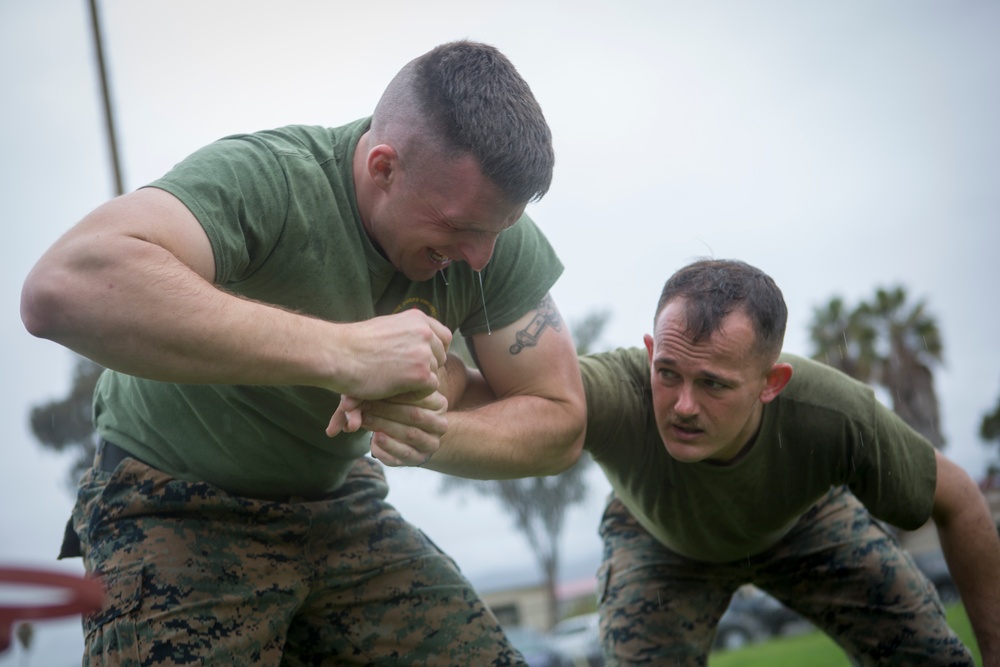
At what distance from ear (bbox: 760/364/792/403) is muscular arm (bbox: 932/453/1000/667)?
847 millimetres

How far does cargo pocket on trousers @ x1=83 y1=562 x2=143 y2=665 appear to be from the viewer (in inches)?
117

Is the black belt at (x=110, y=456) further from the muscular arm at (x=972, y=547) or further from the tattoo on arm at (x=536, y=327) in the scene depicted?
the muscular arm at (x=972, y=547)

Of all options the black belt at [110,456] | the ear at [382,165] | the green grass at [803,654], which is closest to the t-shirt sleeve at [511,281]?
the ear at [382,165]

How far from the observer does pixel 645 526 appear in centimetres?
458

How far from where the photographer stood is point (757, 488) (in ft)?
13.7

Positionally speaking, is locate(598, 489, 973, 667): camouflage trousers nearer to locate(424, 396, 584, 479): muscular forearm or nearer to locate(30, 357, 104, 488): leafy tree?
locate(424, 396, 584, 479): muscular forearm

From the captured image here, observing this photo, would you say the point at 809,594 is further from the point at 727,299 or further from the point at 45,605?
the point at 45,605

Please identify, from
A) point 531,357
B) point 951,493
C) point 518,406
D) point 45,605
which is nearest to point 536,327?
point 531,357

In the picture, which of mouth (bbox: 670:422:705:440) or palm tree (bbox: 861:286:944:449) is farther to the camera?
palm tree (bbox: 861:286:944:449)

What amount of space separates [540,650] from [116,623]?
16030 millimetres

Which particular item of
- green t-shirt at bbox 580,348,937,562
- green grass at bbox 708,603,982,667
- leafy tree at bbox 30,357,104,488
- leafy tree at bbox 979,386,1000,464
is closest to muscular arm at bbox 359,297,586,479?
green t-shirt at bbox 580,348,937,562

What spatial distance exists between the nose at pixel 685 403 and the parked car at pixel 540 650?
46.5 ft

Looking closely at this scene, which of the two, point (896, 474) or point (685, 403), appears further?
point (896, 474)

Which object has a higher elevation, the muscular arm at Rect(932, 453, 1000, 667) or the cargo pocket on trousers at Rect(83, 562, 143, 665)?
the cargo pocket on trousers at Rect(83, 562, 143, 665)
